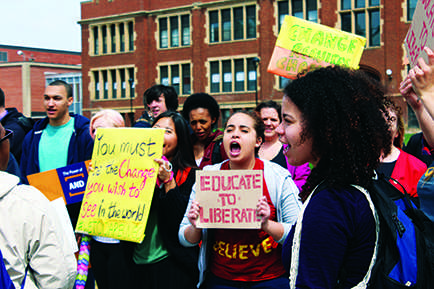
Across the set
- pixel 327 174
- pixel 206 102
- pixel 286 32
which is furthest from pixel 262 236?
pixel 286 32

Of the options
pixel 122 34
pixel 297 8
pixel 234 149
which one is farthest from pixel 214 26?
pixel 234 149

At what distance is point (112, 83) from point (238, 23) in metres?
12.2

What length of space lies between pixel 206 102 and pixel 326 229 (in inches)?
120

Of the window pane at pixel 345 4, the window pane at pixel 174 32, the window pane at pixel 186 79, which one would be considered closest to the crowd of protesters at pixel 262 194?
the window pane at pixel 345 4

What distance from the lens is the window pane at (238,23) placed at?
3197cm

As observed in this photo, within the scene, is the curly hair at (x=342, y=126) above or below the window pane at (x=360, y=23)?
below

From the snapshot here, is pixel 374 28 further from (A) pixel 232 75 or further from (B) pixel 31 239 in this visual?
(B) pixel 31 239

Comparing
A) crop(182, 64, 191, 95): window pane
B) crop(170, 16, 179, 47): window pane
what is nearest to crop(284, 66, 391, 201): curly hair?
crop(182, 64, 191, 95): window pane

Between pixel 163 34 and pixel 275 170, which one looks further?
pixel 163 34

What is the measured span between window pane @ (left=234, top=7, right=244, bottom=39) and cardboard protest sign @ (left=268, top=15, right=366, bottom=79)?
27.7 meters

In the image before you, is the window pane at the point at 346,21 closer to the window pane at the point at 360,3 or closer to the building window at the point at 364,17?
the building window at the point at 364,17

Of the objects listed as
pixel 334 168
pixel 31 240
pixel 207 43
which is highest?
pixel 207 43

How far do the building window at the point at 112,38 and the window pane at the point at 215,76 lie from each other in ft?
25.4

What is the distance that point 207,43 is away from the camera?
3275 cm
